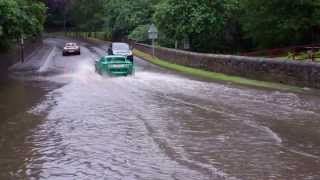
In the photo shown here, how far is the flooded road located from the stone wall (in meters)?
1.71

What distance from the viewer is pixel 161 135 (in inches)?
550

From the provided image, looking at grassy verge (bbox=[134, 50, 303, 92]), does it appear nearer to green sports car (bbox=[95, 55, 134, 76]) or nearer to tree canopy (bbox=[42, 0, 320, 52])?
green sports car (bbox=[95, 55, 134, 76])

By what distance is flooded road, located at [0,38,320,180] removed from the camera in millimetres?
10500

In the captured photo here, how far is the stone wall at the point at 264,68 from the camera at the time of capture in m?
24.5

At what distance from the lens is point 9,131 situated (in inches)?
602

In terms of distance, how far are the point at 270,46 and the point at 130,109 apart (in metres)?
38.4

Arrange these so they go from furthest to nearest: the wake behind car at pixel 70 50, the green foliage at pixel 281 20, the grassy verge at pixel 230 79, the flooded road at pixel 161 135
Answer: the wake behind car at pixel 70 50 → the green foliage at pixel 281 20 → the grassy verge at pixel 230 79 → the flooded road at pixel 161 135

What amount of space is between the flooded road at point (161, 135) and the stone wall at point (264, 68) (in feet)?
5.61

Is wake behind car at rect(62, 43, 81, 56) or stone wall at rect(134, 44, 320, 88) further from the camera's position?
wake behind car at rect(62, 43, 81, 56)

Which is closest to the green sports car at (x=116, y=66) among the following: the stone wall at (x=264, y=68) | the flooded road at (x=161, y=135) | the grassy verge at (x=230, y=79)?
the grassy verge at (x=230, y=79)

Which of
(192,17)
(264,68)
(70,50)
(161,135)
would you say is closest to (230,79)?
(264,68)

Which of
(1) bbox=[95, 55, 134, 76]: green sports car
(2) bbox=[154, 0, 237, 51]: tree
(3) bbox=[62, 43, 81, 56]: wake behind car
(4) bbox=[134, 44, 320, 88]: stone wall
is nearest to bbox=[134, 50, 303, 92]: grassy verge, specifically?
(4) bbox=[134, 44, 320, 88]: stone wall

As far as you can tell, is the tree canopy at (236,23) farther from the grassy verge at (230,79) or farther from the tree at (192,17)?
the grassy verge at (230,79)

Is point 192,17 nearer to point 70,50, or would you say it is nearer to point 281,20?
point 281,20
